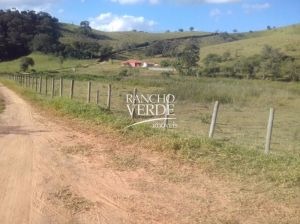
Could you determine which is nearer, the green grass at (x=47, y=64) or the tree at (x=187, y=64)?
the tree at (x=187, y=64)

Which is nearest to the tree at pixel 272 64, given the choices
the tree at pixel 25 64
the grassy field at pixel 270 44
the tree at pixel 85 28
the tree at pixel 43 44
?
the grassy field at pixel 270 44

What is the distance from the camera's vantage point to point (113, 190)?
7895 millimetres

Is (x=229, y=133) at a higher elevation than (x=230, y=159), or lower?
lower

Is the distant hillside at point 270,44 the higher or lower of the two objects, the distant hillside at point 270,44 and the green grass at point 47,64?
the higher

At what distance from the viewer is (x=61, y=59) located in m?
103

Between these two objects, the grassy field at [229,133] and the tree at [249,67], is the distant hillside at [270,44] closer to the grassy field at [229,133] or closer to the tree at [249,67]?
the tree at [249,67]

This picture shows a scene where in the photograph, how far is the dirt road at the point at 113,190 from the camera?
6636 mm

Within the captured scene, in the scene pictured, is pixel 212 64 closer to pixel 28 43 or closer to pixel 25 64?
pixel 25 64

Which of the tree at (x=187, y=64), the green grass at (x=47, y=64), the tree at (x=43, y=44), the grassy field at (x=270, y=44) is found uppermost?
the grassy field at (x=270, y=44)

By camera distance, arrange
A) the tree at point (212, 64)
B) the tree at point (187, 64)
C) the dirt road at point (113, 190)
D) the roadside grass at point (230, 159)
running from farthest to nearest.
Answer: the tree at point (187, 64)
the tree at point (212, 64)
the roadside grass at point (230, 159)
the dirt road at point (113, 190)

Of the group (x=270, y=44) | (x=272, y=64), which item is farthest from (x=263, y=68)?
(x=270, y=44)

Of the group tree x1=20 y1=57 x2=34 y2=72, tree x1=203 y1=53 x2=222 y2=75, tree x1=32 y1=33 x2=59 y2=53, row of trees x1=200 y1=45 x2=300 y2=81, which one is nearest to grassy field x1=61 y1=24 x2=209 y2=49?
tree x1=32 y1=33 x2=59 y2=53

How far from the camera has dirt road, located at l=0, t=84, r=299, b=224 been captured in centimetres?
664

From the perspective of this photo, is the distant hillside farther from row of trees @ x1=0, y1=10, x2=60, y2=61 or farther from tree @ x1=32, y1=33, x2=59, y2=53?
row of trees @ x1=0, y1=10, x2=60, y2=61
